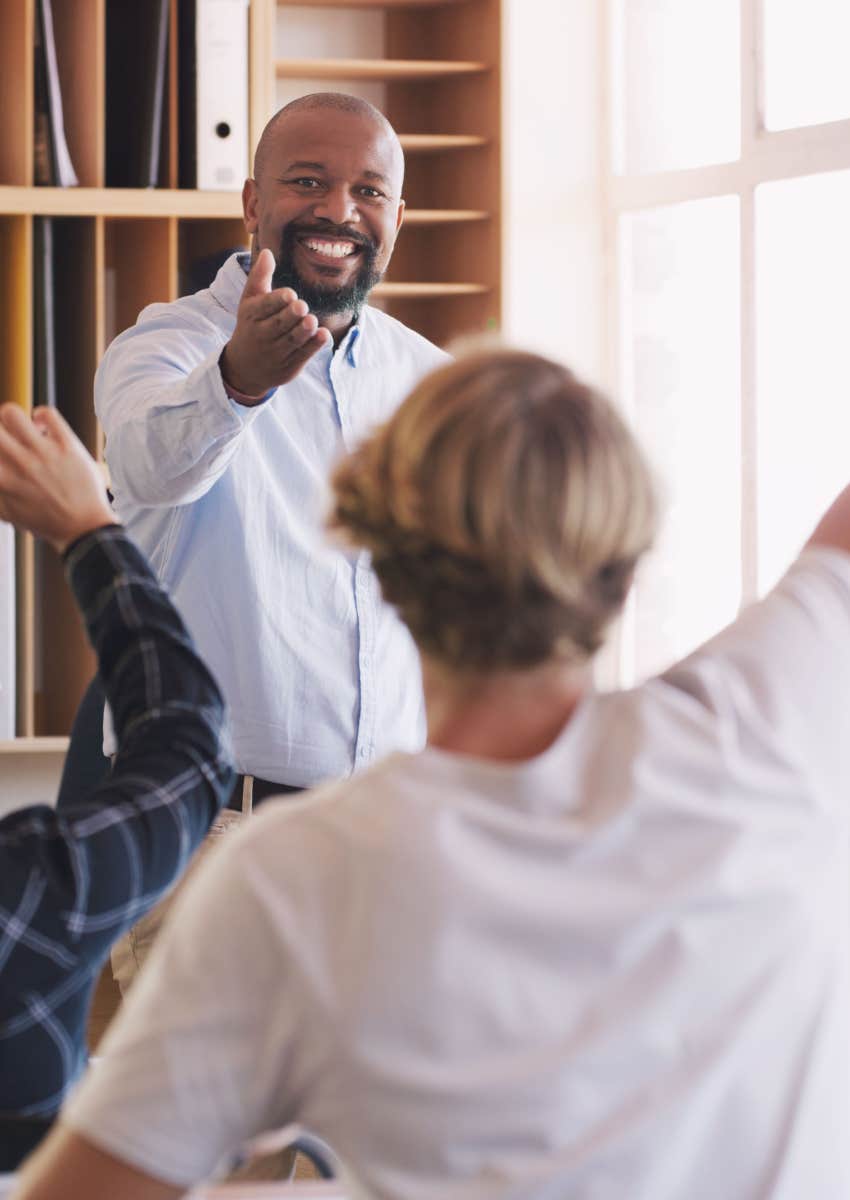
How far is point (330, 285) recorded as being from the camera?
230 cm

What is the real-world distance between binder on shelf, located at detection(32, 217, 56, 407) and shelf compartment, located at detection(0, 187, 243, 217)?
0.07 m

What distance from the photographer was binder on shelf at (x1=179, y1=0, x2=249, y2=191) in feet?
11.6

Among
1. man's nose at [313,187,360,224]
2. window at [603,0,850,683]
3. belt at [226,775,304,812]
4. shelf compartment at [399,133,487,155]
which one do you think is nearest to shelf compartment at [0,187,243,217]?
shelf compartment at [399,133,487,155]

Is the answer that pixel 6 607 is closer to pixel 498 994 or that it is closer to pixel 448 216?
pixel 448 216

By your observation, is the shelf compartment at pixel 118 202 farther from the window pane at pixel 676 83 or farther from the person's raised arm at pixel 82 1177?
the person's raised arm at pixel 82 1177

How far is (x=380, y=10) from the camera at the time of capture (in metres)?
4.25

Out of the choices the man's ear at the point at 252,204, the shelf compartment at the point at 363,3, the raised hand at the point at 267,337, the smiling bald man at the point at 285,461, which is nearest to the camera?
the raised hand at the point at 267,337

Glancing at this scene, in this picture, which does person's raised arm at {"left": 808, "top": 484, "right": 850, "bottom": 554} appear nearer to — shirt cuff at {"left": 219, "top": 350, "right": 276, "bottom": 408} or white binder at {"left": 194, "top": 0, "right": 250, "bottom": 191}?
shirt cuff at {"left": 219, "top": 350, "right": 276, "bottom": 408}

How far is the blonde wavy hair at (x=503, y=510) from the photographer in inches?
28.6

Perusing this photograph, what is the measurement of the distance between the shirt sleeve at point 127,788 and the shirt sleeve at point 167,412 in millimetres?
815

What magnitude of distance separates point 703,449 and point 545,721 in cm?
336

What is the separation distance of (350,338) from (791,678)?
1.55 metres

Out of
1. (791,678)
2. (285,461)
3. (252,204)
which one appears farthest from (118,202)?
(791,678)

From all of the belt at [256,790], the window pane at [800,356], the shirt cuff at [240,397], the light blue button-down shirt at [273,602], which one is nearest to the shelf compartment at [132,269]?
the window pane at [800,356]
